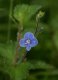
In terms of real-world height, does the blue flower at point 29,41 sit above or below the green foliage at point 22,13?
below

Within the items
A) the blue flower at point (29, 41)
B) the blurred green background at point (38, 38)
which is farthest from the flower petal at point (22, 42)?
the blurred green background at point (38, 38)

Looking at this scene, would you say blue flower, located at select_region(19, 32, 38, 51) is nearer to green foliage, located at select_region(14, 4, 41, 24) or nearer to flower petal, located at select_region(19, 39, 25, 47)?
flower petal, located at select_region(19, 39, 25, 47)

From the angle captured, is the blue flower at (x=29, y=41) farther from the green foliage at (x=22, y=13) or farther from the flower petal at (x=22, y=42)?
the green foliage at (x=22, y=13)

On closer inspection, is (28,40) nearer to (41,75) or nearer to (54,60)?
(41,75)

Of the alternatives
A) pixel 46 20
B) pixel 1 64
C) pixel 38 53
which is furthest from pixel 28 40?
pixel 46 20

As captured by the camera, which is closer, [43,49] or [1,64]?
[1,64]

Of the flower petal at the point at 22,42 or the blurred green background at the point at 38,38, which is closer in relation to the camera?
the flower petal at the point at 22,42

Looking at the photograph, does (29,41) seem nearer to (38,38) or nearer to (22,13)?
(22,13)

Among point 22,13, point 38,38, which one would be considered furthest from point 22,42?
point 38,38
